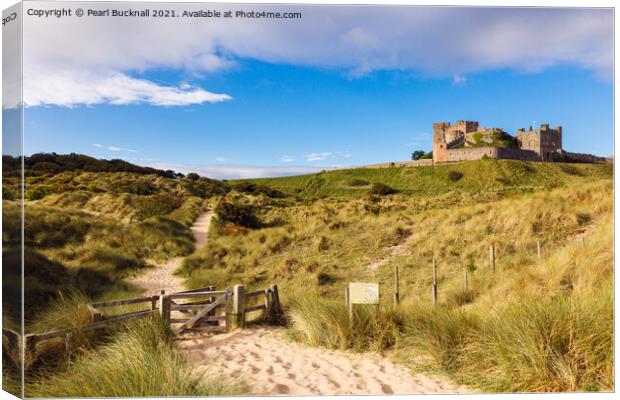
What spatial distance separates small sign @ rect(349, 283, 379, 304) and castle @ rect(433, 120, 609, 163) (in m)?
4.33

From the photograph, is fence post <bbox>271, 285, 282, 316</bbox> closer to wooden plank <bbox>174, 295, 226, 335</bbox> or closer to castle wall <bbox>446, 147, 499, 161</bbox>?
wooden plank <bbox>174, 295, 226, 335</bbox>

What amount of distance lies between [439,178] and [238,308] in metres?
7.23

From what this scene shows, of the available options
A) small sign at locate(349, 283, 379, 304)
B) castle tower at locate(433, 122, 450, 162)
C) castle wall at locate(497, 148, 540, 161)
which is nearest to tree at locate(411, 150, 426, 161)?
castle tower at locate(433, 122, 450, 162)

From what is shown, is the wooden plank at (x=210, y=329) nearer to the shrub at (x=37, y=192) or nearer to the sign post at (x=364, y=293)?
the sign post at (x=364, y=293)

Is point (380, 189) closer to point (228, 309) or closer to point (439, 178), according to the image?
point (439, 178)

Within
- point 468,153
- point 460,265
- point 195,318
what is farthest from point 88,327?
point 468,153

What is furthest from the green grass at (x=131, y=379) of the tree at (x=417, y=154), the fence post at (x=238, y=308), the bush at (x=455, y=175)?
the bush at (x=455, y=175)

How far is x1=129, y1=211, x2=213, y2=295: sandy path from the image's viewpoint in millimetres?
8953

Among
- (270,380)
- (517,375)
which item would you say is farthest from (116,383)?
(517,375)

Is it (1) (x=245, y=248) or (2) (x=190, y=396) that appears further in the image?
(1) (x=245, y=248)

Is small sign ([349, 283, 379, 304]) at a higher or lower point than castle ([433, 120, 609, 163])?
lower

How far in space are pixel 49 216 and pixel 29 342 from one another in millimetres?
6731

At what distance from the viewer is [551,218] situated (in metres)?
10.2

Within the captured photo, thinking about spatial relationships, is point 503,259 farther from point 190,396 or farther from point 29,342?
point 29,342
